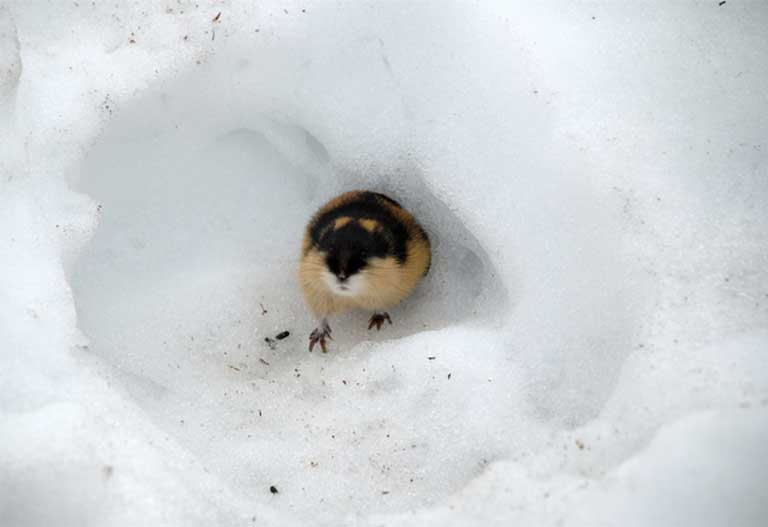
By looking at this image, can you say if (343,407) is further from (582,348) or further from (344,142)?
(344,142)

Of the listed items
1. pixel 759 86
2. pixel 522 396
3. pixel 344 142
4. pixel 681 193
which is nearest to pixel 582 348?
pixel 522 396

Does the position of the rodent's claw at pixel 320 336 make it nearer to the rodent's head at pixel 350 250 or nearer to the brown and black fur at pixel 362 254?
the brown and black fur at pixel 362 254

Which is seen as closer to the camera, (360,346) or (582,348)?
(582,348)

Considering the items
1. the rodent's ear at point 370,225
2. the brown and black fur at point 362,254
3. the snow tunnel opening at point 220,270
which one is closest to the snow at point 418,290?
the snow tunnel opening at point 220,270

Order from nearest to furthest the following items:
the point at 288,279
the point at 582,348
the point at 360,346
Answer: the point at 582,348 < the point at 360,346 < the point at 288,279

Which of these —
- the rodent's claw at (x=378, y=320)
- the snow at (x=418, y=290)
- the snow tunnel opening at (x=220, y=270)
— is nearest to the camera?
the snow at (x=418, y=290)

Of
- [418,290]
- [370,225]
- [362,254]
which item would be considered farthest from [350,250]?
[418,290]

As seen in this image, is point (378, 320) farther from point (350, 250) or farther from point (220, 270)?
point (220, 270)
